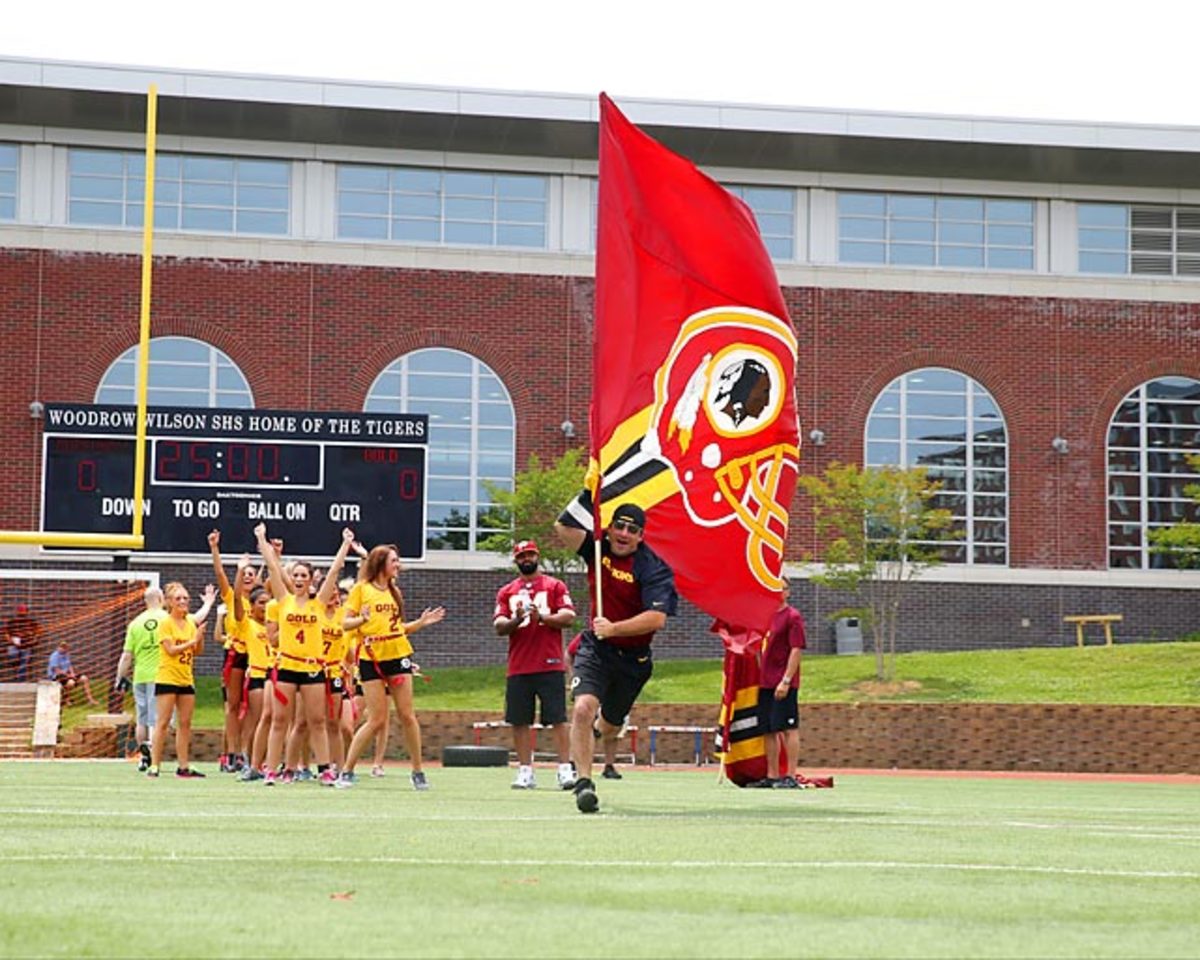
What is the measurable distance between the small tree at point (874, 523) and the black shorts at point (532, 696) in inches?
843

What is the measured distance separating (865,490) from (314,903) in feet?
111

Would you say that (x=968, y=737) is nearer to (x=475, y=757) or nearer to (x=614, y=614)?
(x=475, y=757)

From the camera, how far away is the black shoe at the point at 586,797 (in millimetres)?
11789

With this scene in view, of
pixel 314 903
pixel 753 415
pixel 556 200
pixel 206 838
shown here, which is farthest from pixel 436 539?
pixel 314 903

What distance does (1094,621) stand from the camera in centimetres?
4306

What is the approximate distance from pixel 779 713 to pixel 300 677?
4.51m

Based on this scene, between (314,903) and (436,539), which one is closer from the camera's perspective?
(314,903)

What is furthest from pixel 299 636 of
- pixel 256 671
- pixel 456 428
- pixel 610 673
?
pixel 456 428

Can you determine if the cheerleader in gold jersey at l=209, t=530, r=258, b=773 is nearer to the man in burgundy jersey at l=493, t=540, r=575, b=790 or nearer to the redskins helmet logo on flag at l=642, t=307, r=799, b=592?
the man in burgundy jersey at l=493, t=540, r=575, b=790

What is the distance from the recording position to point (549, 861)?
789 centimetres

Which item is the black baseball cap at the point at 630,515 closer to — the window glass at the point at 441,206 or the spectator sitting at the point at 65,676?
the spectator sitting at the point at 65,676

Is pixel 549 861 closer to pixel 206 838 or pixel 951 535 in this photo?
Answer: pixel 206 838

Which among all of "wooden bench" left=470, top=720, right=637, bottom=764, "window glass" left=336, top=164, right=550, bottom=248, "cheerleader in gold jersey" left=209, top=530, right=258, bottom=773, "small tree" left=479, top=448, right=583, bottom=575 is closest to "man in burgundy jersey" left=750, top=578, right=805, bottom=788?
"cheerleader in gold jersey" left=209, top=530, right=258, bottom=773

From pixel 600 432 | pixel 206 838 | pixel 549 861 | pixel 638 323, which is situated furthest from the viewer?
pixel 638 323
